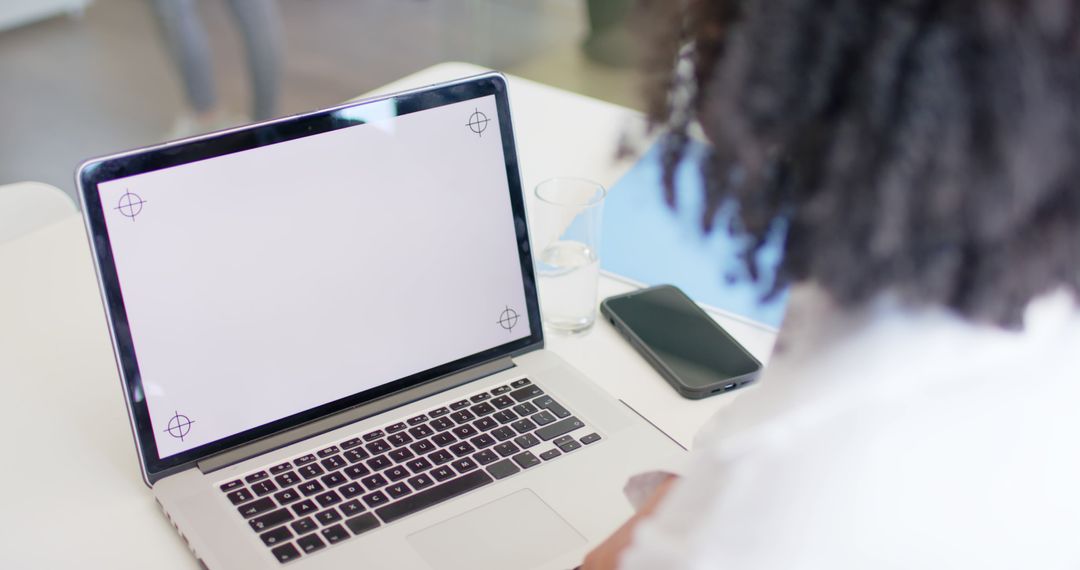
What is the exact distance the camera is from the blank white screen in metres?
0.66

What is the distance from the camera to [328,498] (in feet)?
2.15

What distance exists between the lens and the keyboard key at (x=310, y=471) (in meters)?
0.67

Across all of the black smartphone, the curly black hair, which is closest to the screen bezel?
the black smartphone

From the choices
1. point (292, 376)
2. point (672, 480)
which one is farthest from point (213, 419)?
point (672, 480)

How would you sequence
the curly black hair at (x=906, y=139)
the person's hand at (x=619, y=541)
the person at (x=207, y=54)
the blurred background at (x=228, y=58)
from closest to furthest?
the curly black hair at (x=906, y=139) < the person's hand at (x=619, y=541) < the person at (x=207, y=54) < the blurred background at (x=228, y=58)

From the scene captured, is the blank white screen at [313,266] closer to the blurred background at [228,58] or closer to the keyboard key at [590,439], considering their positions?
the keyboard key at [590,439]

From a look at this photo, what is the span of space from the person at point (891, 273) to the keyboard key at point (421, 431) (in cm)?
25

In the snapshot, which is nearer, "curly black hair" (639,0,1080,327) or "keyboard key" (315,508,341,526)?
"curly black hair" (639,0,1080,327)

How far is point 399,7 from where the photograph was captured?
11.5 ft

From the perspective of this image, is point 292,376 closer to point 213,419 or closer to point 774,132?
point 213,419

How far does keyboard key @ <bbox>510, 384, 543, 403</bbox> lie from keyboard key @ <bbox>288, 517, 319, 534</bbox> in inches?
7.6

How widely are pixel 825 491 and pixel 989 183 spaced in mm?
155

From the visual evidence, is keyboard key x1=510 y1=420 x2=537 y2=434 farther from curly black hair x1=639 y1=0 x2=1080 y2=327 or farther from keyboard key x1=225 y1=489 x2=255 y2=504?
curly black hair x1=639 y1=0 x2=1080 y2=327

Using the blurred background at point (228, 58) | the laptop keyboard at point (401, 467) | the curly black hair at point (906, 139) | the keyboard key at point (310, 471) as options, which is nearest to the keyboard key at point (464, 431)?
the laptop keyboard at point (401, 467)
